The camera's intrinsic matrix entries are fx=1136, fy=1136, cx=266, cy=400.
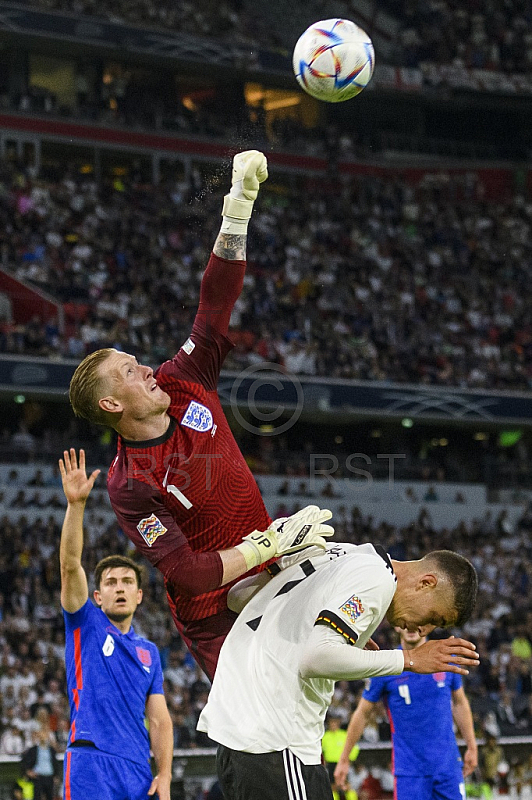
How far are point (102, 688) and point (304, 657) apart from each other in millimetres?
2639

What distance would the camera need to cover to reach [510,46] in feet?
120

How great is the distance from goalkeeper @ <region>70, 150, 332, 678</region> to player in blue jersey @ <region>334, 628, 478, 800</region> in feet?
12.4

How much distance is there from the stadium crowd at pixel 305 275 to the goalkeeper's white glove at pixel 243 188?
17335 mm

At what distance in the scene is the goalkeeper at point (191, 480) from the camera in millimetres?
4965

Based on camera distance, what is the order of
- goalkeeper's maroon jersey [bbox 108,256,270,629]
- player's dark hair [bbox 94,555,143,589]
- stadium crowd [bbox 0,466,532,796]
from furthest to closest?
stadium crowd [bbox 0,466,532,796] < player's dark hair [bbox 94,555,143,589] < goalkeeper's maroon jersey [bbox 108,256,270,629]

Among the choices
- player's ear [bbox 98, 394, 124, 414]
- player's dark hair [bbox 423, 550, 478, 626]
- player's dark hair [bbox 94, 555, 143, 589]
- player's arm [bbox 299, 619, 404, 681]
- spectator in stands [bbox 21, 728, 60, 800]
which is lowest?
spectator in stands [bbox 21, 728, 60, 800]

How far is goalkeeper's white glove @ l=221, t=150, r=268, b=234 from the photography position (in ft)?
17.9

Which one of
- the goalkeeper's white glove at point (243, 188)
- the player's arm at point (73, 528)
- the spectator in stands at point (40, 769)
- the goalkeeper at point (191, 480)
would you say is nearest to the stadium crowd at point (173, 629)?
the spectator in stands at point (40, 769)

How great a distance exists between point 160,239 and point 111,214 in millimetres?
1349

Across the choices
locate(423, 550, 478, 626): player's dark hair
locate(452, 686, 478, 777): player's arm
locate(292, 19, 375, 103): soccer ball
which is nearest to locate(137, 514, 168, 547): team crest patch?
locate(423, 550, 478, 626): player's dark hair

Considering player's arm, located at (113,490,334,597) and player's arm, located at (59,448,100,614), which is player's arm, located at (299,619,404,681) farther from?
player's arm, located at (59,448,100,614)

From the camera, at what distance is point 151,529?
16.5 ft

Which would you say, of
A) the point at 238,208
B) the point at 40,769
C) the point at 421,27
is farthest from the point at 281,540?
the point at 421,27

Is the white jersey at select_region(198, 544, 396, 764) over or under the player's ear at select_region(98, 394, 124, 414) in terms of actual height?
under
